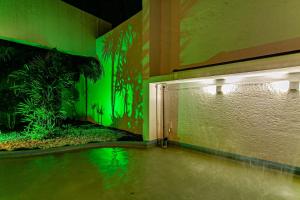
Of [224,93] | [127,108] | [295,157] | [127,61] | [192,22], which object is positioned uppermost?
[192,22]

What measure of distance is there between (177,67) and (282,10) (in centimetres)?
318

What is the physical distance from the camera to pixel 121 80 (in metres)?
8.37

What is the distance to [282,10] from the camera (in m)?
3.99

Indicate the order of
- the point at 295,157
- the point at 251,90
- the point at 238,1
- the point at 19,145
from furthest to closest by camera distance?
1. the point at 19,145
2. the point at 238,1
3. the point at 251,90
4. the point at 295,157

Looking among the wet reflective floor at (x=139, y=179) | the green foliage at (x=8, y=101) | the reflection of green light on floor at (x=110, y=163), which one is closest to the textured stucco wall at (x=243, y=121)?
the wet reflective floor at (x=139, y=179)

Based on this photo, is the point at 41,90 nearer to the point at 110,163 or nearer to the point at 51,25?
the point at 51,25

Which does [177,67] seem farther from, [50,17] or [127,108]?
[50,17]

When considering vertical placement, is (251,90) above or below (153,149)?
above

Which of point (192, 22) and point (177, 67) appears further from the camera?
point (177, 67)

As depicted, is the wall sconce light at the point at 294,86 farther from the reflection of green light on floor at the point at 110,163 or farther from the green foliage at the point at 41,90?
the green foliage at the point at 41,90

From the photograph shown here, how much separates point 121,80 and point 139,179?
220 inches

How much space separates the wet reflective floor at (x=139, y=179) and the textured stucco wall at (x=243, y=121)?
0.47 m

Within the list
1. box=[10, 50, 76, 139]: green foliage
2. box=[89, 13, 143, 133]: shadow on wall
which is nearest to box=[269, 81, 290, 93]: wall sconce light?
box=[89, 13, 143, 133]: shadow on wall

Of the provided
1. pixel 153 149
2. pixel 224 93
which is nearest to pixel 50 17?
pixel 153 149
